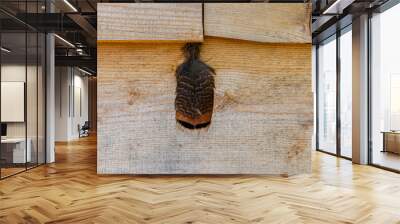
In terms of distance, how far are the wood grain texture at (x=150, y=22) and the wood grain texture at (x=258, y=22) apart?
28 cm

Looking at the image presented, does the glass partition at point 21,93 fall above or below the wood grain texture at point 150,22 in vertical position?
below

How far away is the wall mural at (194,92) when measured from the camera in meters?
5.88

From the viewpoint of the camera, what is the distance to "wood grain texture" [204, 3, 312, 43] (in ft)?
19.0

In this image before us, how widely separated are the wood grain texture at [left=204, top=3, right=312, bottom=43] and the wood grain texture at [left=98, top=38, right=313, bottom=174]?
0.54 ft

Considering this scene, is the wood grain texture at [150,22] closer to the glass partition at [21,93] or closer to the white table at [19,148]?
the glass partition at [21,93]

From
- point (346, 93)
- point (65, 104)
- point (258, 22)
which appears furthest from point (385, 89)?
point (65, 104)

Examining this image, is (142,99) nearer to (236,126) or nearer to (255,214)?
(236,126)

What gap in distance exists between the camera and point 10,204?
167 inches

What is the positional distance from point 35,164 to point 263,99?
4786mm

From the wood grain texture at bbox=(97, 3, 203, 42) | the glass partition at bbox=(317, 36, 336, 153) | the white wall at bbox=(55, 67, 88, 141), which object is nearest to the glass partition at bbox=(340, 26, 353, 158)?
the glass partition at bbox=(317, 36, 336, 153)

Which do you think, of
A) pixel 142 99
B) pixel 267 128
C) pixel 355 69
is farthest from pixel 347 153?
pixel 142 99

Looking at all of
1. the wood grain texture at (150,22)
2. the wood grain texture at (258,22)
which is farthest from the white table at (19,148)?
the wood grain texture at (258,22)

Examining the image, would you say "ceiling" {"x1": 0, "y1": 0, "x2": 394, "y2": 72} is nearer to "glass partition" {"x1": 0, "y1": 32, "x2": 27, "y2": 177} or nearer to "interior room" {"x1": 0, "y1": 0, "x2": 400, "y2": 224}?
"interior room" {"x1": 0, "y1": 0, "x2": 400, "y2": 224}

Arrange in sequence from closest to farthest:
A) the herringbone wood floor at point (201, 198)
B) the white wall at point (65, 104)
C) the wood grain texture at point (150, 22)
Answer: the herringbone wood floor at point (201, 198), the wood grain texture at point (150, 22), the white wall at point (65, 104)
